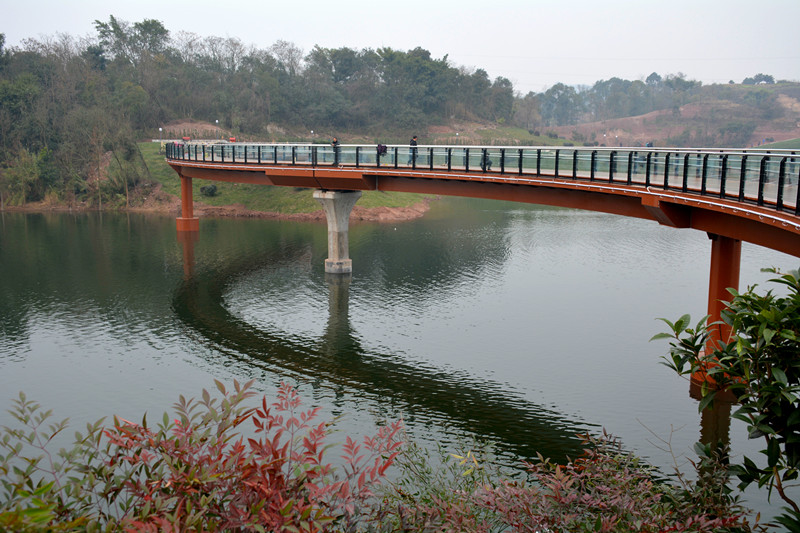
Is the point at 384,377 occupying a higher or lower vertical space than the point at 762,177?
lower

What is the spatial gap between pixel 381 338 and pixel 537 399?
916 cm

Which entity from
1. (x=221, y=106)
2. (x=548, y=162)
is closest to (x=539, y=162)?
(x=548, y=162)

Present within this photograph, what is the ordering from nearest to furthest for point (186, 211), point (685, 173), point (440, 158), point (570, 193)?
point (685, 173), point (570, 193), point (440, 158), point (186, 211)

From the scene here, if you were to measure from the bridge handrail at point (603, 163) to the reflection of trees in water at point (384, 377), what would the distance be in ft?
27.5

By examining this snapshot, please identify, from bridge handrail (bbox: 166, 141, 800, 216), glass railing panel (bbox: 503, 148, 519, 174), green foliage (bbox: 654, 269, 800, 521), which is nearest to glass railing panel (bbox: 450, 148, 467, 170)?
bridge handrail (bbox: 166, 141, 800, 216)

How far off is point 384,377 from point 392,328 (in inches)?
249

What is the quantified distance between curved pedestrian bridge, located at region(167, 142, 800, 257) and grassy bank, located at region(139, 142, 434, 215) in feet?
68.9

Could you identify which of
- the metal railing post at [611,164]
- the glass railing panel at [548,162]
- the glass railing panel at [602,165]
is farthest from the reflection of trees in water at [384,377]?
the glass railing panel at [548,162]

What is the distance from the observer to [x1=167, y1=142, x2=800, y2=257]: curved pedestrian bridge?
725 inches

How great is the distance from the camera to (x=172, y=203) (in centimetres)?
7688

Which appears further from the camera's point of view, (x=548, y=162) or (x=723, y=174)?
(x=548, y=162)

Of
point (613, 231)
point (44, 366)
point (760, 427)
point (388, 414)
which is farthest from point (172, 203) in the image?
point (760, 427)

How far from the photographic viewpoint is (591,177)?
28.0 metres

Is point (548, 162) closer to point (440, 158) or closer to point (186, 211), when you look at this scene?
point (440, 158)
